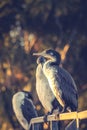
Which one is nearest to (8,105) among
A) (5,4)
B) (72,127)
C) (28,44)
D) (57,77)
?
(28,44)

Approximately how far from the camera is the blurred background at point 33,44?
10.0 metres

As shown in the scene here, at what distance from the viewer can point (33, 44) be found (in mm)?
10312

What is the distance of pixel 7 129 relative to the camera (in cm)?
981

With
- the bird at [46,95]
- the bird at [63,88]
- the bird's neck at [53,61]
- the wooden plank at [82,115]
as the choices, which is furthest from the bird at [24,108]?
the wooden plank at [82,115]

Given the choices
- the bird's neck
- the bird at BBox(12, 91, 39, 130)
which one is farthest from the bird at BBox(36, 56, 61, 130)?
the bird at BBox(12, 91, 39, 130)

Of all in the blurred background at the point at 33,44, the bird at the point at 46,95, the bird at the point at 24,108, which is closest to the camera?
the bird at the point at 46,95

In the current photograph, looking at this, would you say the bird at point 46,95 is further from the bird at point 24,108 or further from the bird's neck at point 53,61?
the bird at point 24,108

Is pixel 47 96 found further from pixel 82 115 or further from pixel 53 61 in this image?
pixel 82 115

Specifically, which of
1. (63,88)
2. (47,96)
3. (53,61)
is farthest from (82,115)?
(47,96)

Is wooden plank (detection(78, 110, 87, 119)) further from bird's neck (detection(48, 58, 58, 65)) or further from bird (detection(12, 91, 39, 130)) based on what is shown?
bird (detection(12, 91, 39, 130))

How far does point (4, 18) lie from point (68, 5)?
1.23 metres

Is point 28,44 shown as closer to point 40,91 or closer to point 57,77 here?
point 40,91

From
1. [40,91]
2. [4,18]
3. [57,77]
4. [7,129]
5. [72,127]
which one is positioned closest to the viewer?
[72,127]

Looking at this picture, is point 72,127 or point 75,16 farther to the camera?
point 75,16
